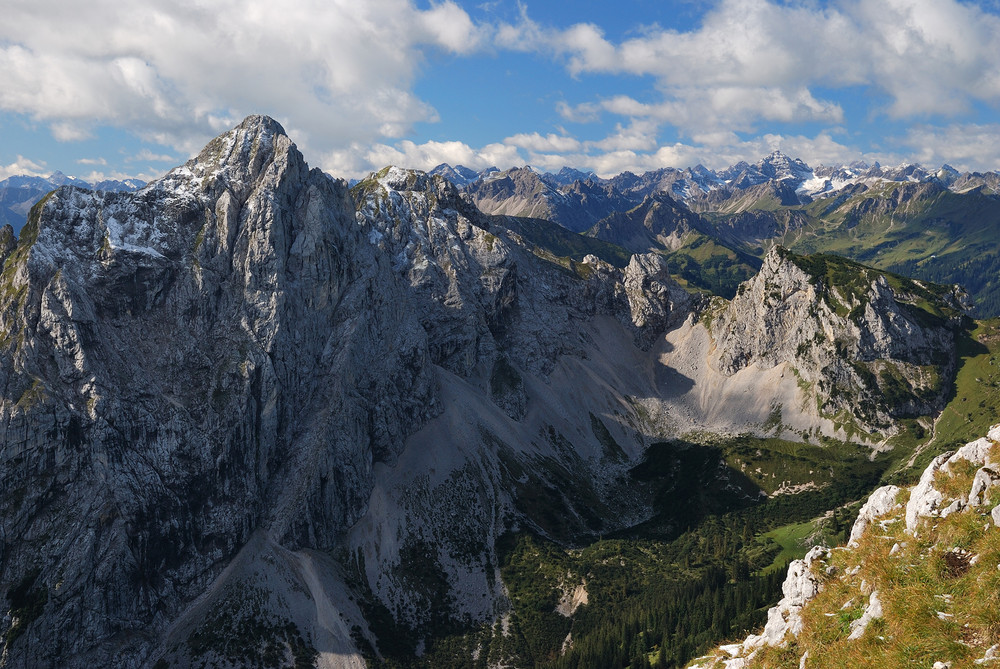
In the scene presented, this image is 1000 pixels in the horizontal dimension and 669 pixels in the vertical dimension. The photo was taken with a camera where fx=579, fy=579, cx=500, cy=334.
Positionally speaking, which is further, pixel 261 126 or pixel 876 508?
pixel 261 126

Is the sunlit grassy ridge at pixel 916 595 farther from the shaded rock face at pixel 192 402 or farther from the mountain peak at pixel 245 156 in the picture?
the mountain peak at pixel 245 156

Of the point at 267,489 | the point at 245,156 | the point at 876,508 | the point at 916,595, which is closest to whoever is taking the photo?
the point at 916,595

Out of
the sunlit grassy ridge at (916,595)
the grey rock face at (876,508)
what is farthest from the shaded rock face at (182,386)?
the grey rock face at (876,508)

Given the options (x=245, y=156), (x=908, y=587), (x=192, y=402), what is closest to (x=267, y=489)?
(x=192, y=402)

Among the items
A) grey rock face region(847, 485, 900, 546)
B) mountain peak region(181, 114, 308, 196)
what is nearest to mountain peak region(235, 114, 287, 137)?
mountain peak region(181, 114, 308, 196)

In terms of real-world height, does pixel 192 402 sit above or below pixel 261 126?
below

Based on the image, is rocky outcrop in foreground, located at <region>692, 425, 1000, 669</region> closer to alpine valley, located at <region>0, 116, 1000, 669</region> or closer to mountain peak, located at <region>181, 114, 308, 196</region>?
alpine valley, located at <region>0, 116, 1000, 669</region>

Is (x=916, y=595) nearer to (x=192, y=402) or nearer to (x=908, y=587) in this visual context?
(x=908, y=587)

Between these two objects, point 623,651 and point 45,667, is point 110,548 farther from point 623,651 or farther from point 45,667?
point 623,651
